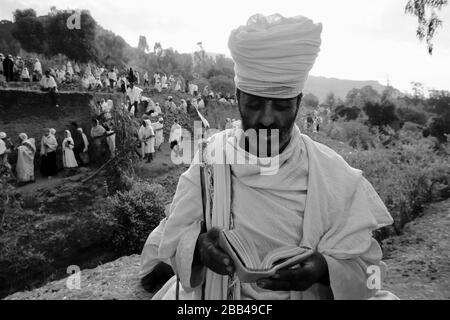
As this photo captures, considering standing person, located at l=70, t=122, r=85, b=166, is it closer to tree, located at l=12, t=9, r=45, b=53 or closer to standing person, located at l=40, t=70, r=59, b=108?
standing person, located at l=40, t=70, r=59, b=108

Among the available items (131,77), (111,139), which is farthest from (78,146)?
(131,77)

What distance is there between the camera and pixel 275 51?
5.45 ft

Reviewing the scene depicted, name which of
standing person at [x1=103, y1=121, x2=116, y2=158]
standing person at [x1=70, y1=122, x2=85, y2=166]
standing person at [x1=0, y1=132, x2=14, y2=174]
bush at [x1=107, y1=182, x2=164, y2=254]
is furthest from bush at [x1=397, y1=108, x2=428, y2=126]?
bush at [x1=107, y1=182, x2=164, y2=254]

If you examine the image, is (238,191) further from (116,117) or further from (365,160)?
(116,117)

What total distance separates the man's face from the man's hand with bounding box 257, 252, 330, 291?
0.50 m

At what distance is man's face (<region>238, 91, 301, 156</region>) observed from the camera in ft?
5.59

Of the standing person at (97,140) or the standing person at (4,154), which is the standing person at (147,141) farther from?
the standing person at (4,154)

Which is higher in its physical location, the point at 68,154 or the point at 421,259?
the point at 68,154

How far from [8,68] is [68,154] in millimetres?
6734

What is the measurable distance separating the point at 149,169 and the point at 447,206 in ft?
27.4

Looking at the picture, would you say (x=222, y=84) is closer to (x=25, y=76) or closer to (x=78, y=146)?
(x=25, y=76)

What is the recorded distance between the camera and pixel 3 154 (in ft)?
38.5

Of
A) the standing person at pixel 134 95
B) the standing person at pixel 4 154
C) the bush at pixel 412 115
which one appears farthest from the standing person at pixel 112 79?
the bush at pixel 412 115
